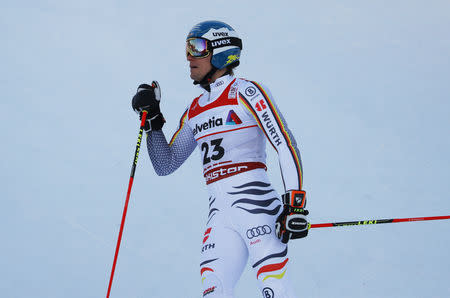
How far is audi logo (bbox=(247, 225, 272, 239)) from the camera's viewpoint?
11.2ft

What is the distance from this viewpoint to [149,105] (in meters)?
3.96

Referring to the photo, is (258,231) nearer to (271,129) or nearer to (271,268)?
(271,268)

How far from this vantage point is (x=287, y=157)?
3400 millimetres

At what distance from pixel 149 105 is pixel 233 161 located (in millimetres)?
734

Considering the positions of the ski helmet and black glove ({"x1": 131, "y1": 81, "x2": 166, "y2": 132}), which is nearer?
the ski helmet

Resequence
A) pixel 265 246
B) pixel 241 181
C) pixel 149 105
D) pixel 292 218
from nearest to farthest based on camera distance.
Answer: pixel 292 218, pixel 265 246, pixel 241 181, pixel 149 105

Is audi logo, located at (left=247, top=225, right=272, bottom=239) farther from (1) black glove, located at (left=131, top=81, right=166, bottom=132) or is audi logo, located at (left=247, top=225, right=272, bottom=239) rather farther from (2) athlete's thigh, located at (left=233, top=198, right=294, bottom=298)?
(1) black glove, located at (left=131, top=81, right=166, bottom=132)

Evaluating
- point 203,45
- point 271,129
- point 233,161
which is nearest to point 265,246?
point 233,161

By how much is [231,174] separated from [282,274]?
67 cm

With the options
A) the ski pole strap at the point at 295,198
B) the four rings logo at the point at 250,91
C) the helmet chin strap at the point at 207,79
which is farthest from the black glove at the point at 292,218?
the helmet chin strap at the point at 207,79

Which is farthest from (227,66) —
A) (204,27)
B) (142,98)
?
(142,98)

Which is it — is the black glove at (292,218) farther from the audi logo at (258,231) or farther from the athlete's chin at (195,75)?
the athlete's chin at (195,75)

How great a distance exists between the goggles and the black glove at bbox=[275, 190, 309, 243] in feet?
3.55

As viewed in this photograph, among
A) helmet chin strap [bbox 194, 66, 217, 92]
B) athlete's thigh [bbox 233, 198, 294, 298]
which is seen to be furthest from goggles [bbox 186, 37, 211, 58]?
athlete's thigh [bbox 233, 198, 294, 298]
